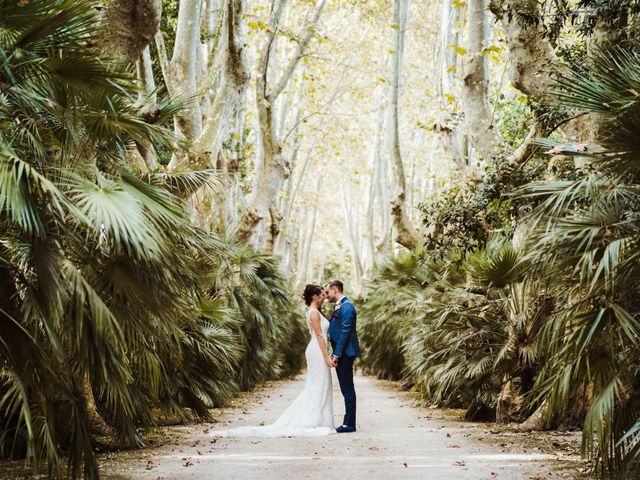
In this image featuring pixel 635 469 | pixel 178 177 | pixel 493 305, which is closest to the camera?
pixel 635 469

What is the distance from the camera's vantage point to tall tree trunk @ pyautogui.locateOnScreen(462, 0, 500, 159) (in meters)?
13.3

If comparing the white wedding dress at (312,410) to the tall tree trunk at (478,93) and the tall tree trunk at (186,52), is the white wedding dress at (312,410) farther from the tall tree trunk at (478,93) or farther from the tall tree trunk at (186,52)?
the tall tree trunk at (478,93)

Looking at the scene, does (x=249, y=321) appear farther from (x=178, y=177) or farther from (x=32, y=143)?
(x=32, y=143)

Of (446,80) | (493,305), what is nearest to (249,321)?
(446,80)

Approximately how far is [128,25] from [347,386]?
17.9 ft

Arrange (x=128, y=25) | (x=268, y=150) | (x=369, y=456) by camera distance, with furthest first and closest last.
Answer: (x=268, y=150) < (x=128, y=25) < (x=369, y=456)

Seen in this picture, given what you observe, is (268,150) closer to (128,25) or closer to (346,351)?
(346,351)

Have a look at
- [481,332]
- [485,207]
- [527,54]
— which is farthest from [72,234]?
[481,332]

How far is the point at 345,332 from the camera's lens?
35.7ft

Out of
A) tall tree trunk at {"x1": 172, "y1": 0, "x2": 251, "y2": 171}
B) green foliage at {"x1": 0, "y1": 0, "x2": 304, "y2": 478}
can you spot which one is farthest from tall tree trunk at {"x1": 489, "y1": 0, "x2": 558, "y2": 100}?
green foliage at {"x1": 0, "y1": 0, "x2": 304, "y2": 478}

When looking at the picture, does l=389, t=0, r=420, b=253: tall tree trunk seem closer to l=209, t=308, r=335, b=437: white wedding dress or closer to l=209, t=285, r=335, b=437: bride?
l=209, t=285, r=335, b=437: bride

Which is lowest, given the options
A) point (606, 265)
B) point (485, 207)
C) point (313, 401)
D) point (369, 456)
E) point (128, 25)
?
point (369, 456)

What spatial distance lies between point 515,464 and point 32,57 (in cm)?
571

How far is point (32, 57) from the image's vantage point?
19.5ft
